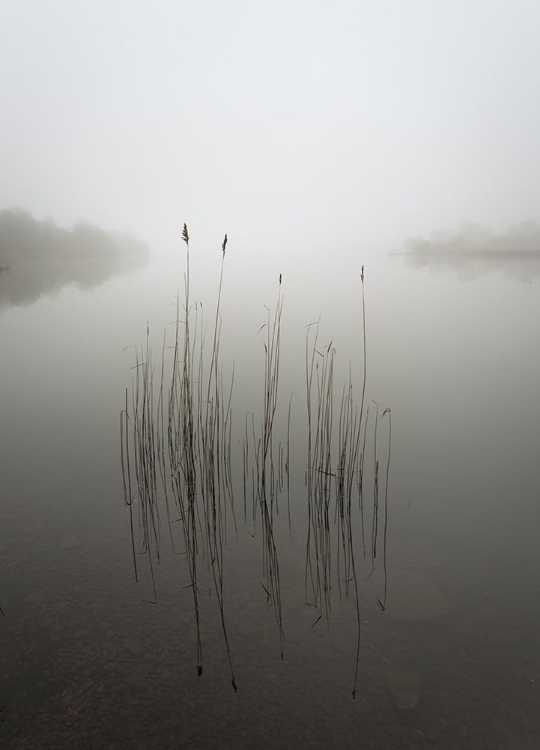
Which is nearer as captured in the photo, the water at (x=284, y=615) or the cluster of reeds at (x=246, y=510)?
the water at (x=284, y=615)

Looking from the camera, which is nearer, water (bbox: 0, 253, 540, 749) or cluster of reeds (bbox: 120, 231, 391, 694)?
water (bbox: 0, 253, 540, 749)

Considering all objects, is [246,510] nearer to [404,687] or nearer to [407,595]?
[407,595]

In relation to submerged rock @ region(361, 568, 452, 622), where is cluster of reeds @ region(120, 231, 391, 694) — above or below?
above

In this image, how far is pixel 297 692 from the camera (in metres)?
1.26

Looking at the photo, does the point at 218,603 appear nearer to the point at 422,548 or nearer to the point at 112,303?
the point at 422,548

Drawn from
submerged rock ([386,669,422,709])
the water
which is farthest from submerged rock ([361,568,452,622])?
submerged rock ([386,669,422,709])

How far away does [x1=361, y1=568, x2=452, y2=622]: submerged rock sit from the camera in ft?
5.08

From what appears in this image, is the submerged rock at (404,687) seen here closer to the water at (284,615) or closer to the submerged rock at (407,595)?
the water at (284,615)

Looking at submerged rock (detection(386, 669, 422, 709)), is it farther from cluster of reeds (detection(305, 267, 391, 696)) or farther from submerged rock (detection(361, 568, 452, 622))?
submerged rock (detection(361, 568, 452, 622))

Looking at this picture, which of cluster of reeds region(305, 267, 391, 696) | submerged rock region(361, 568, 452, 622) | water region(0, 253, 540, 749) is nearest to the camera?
water region(0, 253, 540, 749)

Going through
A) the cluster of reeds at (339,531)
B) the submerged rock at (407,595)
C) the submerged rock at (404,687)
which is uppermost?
the cluster of reeds at (339,531)

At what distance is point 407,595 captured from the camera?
163cm

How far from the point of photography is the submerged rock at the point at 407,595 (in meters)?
1.55

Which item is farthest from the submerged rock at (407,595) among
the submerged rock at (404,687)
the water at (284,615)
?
the submerged rock at (404,687)
